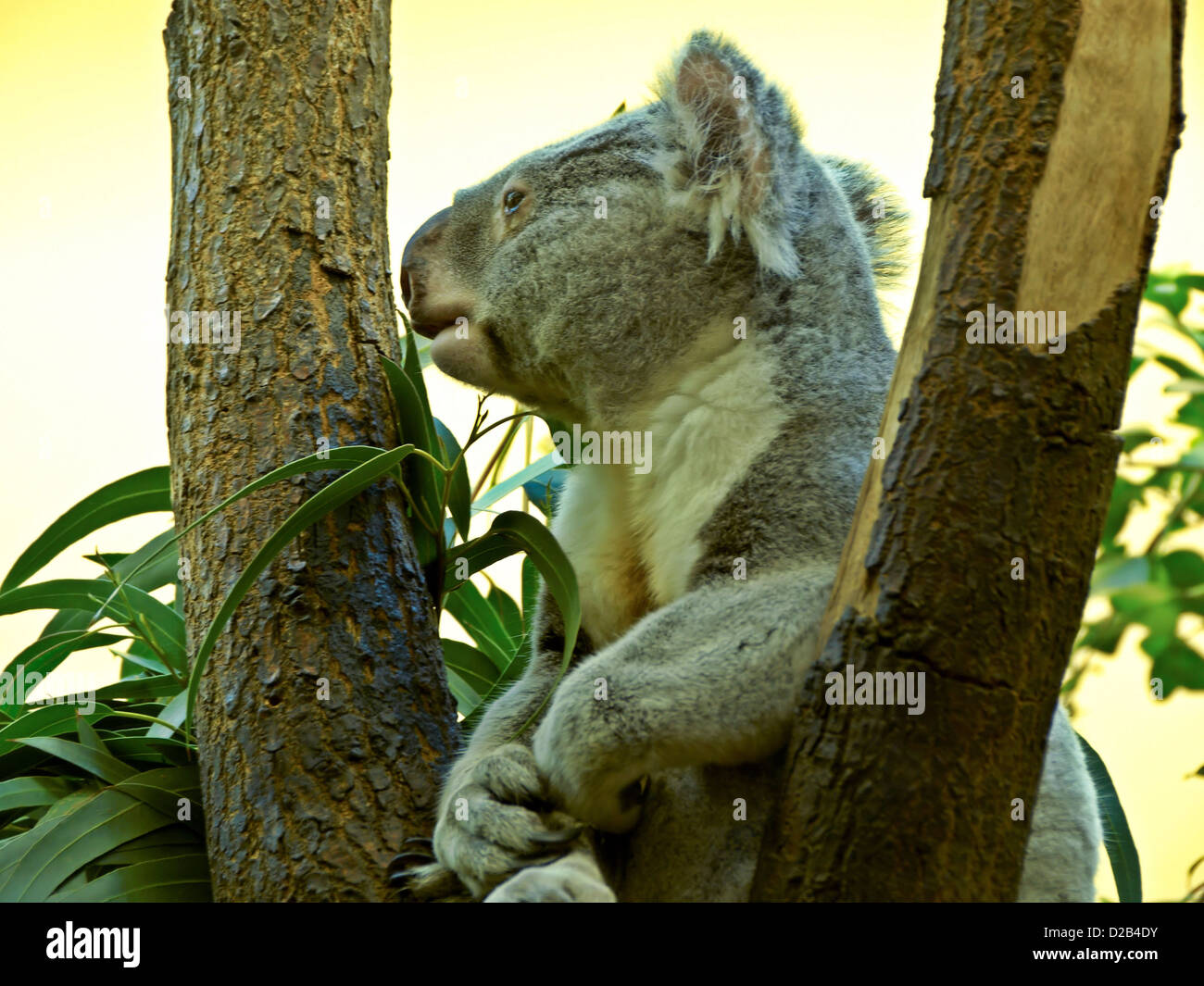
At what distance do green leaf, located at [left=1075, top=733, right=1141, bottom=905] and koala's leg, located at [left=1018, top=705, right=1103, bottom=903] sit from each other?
1.17 feet

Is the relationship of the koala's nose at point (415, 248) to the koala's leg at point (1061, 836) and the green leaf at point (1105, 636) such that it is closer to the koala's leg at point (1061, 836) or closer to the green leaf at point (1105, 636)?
the koala's leg at point (1061, 836)

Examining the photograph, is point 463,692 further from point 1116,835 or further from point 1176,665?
point 1176,665

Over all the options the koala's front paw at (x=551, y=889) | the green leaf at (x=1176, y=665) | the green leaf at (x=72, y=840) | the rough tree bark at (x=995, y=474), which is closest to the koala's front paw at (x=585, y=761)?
the koala's front paw at (x=551, y=889)

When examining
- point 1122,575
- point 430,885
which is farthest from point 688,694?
point 1122,575

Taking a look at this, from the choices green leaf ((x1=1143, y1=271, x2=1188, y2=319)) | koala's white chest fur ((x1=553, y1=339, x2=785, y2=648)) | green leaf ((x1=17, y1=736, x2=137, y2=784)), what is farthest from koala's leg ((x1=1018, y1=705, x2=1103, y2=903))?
green leaf ((x1=1143, y1=271, x2=1188, y2=319))

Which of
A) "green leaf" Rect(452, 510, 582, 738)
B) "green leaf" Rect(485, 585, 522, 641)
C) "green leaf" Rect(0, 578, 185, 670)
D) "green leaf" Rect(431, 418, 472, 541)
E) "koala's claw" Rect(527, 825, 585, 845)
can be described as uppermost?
"green leaf" Rect(431, 418, 472, 541)

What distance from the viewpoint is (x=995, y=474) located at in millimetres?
1424

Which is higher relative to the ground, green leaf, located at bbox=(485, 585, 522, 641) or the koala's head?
the koala's head

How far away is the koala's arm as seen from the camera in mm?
1647

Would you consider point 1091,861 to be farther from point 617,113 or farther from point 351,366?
point 617,113

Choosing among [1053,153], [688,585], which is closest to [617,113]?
[688,585]

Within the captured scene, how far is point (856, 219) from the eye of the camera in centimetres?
262

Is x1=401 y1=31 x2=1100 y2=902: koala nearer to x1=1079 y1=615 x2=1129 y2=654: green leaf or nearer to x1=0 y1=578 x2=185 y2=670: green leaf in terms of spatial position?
x1=0 y1=578 x2=185 y2=670: green leaf
